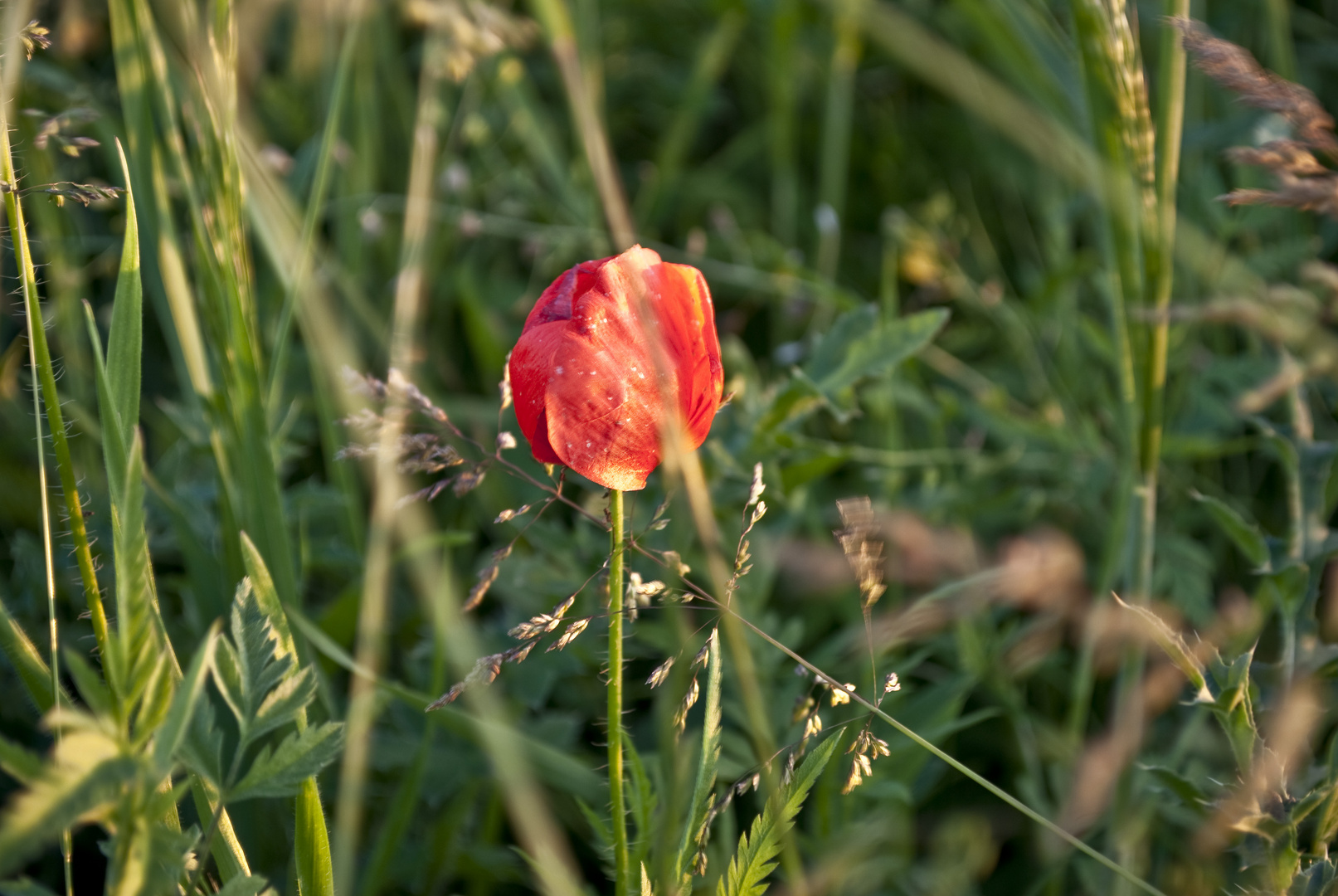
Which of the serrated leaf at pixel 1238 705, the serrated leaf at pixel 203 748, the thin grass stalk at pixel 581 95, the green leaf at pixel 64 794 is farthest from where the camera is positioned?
the thin grass stalk at pixel 581 95

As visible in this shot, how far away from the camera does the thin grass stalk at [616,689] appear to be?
0.80 metres

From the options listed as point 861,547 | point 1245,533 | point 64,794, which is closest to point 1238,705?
point 1245,533

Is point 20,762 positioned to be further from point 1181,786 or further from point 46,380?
point 1181,786

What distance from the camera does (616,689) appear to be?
81 centimetres

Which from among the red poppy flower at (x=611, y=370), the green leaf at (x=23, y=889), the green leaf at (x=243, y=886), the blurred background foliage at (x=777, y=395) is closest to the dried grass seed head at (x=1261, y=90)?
the blurred background foliage at (x=777, y=395)

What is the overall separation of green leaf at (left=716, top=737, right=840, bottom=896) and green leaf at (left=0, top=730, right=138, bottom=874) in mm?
452

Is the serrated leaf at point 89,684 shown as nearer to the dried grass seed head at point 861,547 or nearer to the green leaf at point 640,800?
the green leaf at point 640,800

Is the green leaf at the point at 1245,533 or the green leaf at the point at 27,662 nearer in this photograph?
the green leaf at the point at 27,662

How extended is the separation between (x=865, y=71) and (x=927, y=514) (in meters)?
1.45

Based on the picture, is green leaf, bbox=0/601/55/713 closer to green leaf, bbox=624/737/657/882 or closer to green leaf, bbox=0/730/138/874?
green leaf, bbox=0/730/138/874

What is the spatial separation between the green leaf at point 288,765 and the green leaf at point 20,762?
0.55ft

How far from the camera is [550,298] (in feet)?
2.76

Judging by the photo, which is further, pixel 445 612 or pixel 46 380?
pixel 445 612

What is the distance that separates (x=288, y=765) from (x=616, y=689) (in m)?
0.26
